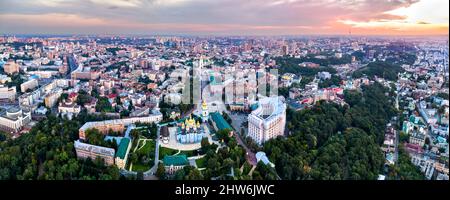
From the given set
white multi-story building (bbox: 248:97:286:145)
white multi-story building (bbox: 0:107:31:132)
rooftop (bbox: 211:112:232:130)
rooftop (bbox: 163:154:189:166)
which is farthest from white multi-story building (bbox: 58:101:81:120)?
white multi-story building (bbox: 248:97:286:145)

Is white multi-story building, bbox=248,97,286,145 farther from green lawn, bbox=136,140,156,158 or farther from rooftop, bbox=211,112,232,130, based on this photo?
green lawn, bbox=136,140,156,158

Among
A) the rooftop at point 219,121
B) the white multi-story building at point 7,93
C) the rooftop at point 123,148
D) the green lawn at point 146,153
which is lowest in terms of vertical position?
the green lawn at point 146,153

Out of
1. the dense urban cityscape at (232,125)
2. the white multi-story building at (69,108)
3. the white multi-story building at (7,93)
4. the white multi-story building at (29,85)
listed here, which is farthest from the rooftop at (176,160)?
the white multi-story building at (29,85)

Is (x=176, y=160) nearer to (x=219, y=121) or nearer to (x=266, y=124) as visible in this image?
(x=266, y=124)

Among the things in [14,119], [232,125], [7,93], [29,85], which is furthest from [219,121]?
[29,85]

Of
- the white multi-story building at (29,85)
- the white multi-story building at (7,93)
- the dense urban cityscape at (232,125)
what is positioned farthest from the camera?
the white multi-story building at (29,85)

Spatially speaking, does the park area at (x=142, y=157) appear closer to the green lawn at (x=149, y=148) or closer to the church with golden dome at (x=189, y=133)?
the green lawn at (x=149, y=148)
